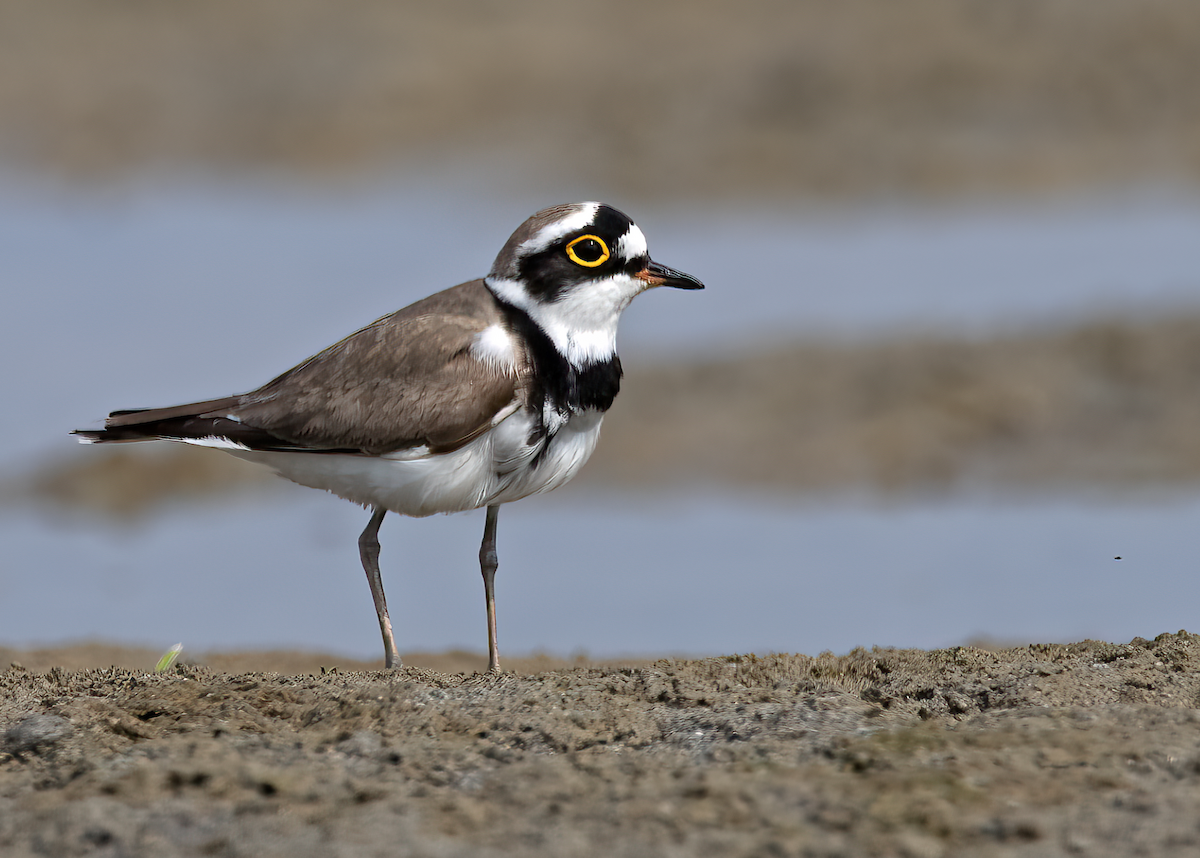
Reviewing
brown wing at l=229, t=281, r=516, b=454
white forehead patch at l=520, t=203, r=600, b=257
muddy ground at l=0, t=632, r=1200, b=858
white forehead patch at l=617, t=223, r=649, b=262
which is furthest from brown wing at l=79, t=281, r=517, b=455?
muddy ground at l=0, t=632, r=1200, b=858

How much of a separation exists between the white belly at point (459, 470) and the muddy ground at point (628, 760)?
72 cm

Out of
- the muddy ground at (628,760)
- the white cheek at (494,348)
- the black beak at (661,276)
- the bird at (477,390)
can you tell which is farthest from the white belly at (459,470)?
the muddy ground at (628,760)

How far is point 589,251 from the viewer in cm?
600

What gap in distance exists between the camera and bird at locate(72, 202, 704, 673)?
5.88 metres

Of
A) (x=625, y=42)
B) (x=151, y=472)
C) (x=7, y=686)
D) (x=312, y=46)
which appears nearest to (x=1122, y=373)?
(x=151, y=472)

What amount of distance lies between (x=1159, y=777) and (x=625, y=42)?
24558mm

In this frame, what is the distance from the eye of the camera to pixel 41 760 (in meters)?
4.93

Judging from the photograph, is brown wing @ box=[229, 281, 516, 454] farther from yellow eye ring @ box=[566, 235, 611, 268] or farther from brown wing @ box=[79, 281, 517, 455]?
yellow eye ring @ box=[566, 235, 611, 268]

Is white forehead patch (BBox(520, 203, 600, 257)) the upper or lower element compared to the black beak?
upper

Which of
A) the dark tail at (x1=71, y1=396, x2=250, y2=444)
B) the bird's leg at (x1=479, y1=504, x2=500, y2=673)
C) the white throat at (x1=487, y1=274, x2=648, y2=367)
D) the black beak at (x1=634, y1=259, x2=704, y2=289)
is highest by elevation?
the black beak at (x1=634, y1=259, x2=704, y2=289)

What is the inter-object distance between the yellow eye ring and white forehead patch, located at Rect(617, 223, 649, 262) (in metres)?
0.06

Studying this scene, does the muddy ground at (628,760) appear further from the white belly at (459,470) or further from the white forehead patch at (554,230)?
the white forehead patch at (554,230)

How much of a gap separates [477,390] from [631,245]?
866 millimetres

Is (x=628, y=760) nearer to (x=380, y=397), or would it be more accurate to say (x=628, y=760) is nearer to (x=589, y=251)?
(x=380, y=397)
